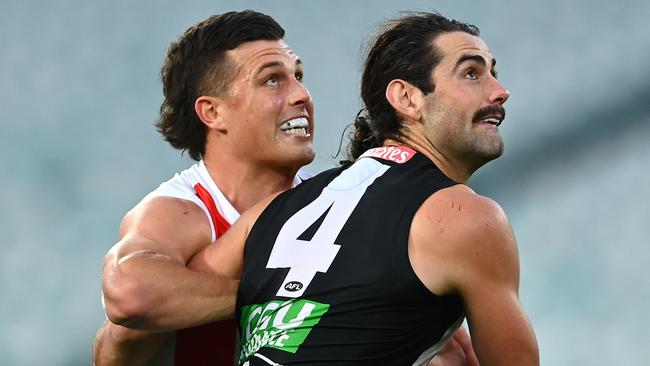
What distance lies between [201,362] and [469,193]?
4.20 ft

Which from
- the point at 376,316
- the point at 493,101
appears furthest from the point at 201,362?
the point at 493,101

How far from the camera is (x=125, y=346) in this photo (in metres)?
3.50

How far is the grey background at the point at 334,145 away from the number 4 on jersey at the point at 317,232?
3.09 metres

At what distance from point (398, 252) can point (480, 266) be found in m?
0.21

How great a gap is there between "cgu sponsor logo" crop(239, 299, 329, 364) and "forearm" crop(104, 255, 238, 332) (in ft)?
0.40

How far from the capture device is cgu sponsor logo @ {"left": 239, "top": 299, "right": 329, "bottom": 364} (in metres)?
2.89

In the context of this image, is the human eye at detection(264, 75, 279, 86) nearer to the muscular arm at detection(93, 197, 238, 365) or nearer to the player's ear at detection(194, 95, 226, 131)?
the player's ear at detection(194, 95, 226, 131)

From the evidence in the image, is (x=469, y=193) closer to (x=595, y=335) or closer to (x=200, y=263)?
(x=200, y=263)

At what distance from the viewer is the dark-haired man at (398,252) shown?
2.73 metres

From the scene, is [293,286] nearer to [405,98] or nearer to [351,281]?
[351,281]

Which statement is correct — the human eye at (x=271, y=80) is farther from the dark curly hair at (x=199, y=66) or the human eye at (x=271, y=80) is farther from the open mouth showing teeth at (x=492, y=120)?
the open mouth showing teeth at (x=492, y=120)

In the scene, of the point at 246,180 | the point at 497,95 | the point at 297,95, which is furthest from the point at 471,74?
the point at 246,180

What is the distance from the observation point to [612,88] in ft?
21.2

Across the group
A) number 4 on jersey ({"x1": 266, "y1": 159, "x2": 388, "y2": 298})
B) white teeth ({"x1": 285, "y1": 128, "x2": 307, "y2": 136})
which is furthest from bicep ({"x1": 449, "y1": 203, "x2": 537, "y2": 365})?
white teeth ({"x1": 285, "y1": 128, "x2": 307, "y2": 136})
